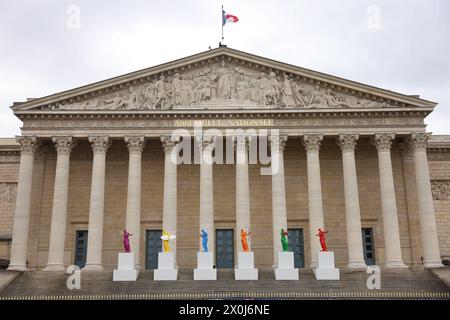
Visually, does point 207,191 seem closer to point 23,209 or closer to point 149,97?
point 149,97

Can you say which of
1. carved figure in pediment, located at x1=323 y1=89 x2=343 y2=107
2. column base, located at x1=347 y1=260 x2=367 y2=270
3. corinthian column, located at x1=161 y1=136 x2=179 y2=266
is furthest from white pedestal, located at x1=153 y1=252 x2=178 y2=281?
carved figure in pediment, located at x1=323 y1=89 x2=343 y2=107

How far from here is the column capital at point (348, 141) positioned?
110 feet

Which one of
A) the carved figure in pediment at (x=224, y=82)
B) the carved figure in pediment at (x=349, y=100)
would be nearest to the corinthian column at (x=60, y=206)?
the carved figure in pediment at (x=224, y=82)

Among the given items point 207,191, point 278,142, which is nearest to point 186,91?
point 207,191

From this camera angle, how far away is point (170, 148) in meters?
33.4

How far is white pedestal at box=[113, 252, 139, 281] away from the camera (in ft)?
96.7

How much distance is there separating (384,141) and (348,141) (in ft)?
7.20

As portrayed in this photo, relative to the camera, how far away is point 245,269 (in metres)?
29.5

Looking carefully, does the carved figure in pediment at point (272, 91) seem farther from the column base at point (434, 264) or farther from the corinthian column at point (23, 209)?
the corinthian column at point (23, 209)

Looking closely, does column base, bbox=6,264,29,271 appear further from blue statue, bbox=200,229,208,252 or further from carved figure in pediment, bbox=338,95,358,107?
carved figure in pediment, bbox=338,95,358,107

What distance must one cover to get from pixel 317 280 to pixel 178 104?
523 inches

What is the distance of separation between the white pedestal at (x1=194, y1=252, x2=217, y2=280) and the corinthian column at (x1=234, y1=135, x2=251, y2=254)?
274 centimetres

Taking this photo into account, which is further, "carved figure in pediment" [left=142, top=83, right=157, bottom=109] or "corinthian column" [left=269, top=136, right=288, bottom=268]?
"carved figure in pediment" [left=142, top=83, right=157, bottom=109]

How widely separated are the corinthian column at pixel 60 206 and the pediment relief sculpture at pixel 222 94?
8.06 ft
